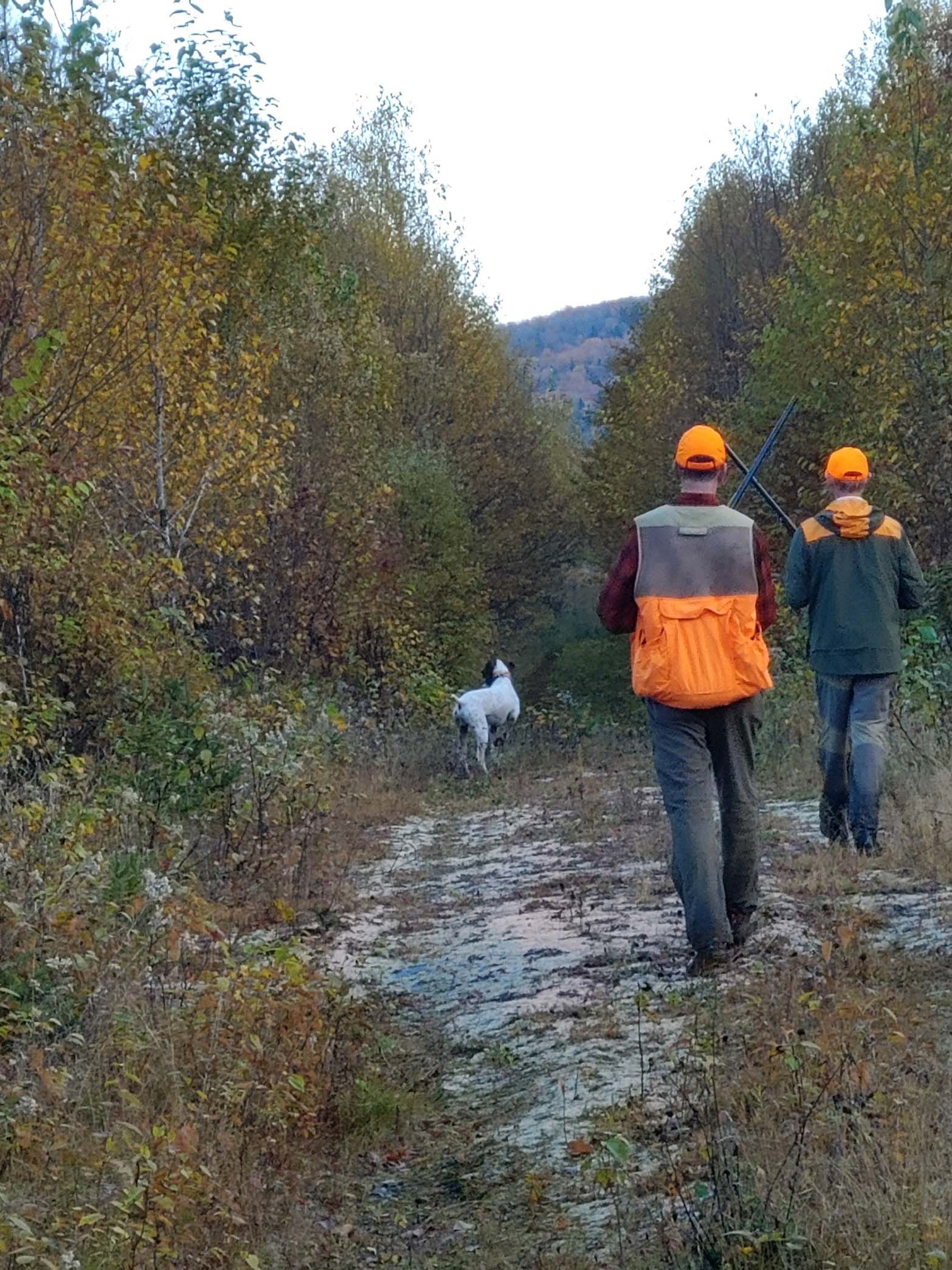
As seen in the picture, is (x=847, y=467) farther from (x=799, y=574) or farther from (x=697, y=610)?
(x=697, y=610)

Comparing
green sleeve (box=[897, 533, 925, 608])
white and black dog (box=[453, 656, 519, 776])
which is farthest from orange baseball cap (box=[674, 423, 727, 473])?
white and black dog (box=[453, 656, 519, 776])

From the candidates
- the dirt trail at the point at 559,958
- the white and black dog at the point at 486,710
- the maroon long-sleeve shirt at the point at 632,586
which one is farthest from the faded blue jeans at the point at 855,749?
the white and black dog at the point at 486,710

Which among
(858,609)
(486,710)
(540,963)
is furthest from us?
(486,710)

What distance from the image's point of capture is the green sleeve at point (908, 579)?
8.27 metres

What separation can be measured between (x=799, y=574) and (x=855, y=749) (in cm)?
99

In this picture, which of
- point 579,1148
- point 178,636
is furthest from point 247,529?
point 579,1148

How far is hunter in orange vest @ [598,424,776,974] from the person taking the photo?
19.8ft

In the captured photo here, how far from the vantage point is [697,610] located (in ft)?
19.7

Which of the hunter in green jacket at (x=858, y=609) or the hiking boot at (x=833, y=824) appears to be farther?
the hiking boot at (x=833, y=824)

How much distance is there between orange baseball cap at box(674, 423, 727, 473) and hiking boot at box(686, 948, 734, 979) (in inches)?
75.0

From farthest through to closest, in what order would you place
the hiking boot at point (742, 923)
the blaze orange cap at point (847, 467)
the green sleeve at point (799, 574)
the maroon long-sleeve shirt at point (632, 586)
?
the green sleeve at point (799, 574) → the blaze orange cap at point (847, 467) → the hiking boot at point (742, 923) → the maroon long-sleeve shirt at point (632, 586)

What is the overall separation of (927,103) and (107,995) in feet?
55.1

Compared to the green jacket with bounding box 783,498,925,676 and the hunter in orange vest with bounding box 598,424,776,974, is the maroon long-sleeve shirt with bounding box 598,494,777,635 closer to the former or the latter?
the hunter in orange vest with bounding box 598,424,776,974

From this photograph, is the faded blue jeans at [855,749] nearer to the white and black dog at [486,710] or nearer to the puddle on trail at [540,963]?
the puddle on trail at [540,963]
